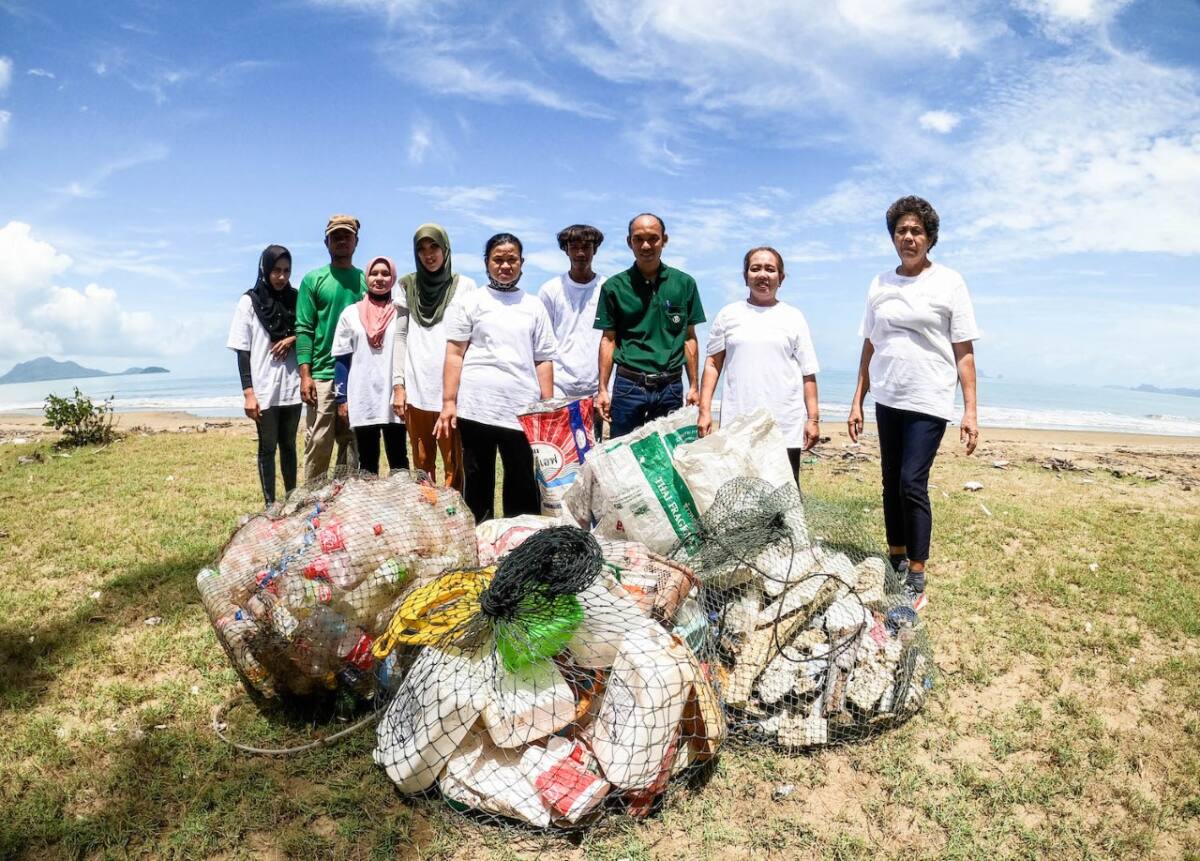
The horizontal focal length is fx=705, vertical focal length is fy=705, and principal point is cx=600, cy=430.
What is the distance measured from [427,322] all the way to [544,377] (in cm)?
82

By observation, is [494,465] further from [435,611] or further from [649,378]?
[435,611]

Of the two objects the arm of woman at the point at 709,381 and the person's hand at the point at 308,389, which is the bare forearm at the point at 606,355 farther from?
the person's hand at the point at 308,389

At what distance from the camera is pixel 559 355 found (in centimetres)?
412

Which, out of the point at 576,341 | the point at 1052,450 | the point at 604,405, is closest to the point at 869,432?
the point at 1052,450

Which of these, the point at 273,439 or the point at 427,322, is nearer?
the point at 427,322

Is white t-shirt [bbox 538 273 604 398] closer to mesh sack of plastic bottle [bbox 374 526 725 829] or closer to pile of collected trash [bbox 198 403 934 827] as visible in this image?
pile of collected trash [bbox 198 403 934 827]

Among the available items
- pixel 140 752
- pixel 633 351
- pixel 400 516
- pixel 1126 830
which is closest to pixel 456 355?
pixel 633 351

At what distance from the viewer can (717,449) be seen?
3.16m

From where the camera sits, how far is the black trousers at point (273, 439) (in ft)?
14.8

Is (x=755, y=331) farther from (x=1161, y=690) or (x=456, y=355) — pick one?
(x=1161, y=690)

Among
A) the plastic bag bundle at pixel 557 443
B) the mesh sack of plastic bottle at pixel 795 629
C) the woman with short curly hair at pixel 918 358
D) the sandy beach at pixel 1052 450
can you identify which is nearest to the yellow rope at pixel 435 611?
the mesh sack of plastic bottle at pixel 795 629

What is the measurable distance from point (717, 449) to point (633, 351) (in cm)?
88

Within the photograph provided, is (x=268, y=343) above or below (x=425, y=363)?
above

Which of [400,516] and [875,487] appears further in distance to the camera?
[875,487]
